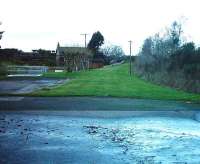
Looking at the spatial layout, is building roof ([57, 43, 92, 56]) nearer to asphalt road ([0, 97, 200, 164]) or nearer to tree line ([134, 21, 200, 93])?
tree line ([134, 21, 200, 93])

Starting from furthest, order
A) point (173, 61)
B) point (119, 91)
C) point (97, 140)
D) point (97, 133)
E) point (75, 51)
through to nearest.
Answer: point (75, 51), point (173, 61), point (119, 91), point (97, 133), point (97, 140)

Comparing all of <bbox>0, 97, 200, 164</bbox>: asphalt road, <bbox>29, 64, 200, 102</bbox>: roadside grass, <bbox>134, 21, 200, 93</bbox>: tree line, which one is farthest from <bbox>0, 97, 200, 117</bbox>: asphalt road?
<bbox>134, 21, 200, 93</bbox>: tree line

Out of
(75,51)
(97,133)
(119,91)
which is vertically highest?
(75,51)

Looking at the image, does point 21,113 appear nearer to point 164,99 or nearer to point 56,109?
point 56,109

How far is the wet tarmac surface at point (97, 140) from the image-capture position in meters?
9.95

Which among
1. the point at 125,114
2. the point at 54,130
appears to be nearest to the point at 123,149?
the point at 54,130

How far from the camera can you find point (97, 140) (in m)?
12.4

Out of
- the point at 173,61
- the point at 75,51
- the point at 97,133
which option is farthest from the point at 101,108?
the point at 75,51

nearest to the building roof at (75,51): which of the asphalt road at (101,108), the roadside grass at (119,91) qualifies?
the roadside grass at (119,91)

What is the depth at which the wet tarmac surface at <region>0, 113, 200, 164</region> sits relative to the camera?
995 centimetres

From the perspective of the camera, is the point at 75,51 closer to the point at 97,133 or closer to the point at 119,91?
the point at 119,91

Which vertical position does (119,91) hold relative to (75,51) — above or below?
below

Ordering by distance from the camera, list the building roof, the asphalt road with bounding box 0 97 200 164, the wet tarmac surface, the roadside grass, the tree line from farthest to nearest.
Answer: the building roof, the tree line, the roadside grass, the asphalt road with bounding box 0 97 200 164, the wet tarmac surface

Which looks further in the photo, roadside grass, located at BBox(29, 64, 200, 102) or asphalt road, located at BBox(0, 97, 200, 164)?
roadside grass, located at BBox(29, 64, 200, 102)
